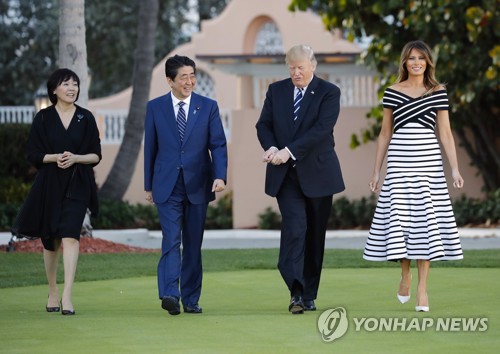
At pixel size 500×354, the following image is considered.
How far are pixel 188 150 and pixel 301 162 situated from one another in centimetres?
91

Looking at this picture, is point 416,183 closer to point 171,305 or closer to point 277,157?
point 277,157

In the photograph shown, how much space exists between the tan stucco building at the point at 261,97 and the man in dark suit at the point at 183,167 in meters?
12.6

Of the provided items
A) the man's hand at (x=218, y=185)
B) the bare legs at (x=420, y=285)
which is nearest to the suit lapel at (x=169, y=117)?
the man's hand at (x=218, y=185)

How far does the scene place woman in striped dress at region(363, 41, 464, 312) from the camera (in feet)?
32.0

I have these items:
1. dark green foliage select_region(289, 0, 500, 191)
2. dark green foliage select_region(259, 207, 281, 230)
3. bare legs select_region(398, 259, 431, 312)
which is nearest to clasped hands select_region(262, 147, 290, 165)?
bare legs select_region(398, 259, 431, 312)

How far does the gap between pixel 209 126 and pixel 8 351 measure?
297 centimetres

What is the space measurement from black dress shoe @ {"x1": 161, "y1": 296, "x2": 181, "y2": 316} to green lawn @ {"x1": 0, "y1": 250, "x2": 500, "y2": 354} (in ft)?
0.27

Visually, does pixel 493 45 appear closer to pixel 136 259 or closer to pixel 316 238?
pixel 136 259

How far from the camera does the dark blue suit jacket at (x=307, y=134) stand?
996cm

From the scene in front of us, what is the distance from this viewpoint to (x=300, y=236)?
9.95 meters

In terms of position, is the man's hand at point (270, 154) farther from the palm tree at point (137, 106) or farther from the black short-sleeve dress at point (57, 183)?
the palm tree at point (137, 106)

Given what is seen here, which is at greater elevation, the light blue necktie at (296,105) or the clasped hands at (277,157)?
the light blue necktie at (296,105)

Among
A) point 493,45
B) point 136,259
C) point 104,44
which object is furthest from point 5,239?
point 104,44

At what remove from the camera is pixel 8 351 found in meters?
7.96
